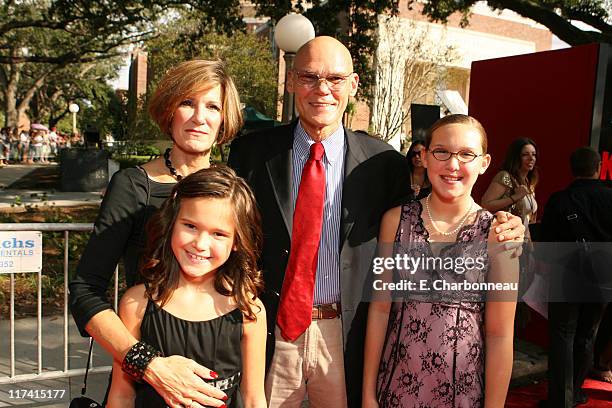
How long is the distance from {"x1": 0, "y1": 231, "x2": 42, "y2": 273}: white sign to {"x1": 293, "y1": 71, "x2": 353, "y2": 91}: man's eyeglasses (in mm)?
2175

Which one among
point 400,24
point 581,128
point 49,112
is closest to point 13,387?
point 581,128

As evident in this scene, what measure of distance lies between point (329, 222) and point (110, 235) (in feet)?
2.84

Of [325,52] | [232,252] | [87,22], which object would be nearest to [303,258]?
[232,252]

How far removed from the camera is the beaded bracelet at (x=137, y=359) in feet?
5.83

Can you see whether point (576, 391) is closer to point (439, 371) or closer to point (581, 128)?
point (581, 128)

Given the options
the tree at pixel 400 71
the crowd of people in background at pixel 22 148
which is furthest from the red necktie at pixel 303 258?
the crowd of people in background at pixel 22 148

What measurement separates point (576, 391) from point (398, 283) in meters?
2.94

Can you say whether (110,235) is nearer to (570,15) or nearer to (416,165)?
(416,165)

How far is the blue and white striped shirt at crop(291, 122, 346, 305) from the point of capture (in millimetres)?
2326

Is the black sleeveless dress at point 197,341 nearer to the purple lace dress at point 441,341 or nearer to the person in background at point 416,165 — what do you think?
the purple lace dress at point 441,341

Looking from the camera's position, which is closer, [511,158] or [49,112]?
[511,158]

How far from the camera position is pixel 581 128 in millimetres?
4914

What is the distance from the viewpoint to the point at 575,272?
4.14m

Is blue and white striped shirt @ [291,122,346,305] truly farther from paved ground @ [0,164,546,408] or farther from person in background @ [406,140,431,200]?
person in background @ [406,140,431,200]
